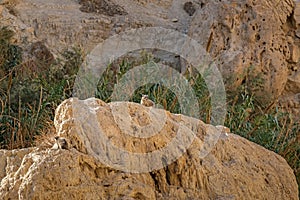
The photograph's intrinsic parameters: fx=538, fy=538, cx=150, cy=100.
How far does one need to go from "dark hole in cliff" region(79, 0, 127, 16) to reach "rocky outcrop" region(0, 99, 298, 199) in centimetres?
723

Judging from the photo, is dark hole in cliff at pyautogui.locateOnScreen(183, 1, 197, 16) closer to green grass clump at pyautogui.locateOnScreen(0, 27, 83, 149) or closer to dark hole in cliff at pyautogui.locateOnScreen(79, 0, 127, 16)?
dark hole in cliff at pyautogui.locateOnScreen(79, 0, 127, 16)

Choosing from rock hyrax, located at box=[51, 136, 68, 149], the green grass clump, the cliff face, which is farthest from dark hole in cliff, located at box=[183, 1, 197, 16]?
rock hyrax, located at box=[51, 136, 68, 149]

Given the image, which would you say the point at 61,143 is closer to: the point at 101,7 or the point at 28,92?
the point at 28,92

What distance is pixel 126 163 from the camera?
2643 mm

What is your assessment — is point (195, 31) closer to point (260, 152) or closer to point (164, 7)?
point (164, 7)

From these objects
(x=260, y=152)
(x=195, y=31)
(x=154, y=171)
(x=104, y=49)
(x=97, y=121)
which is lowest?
(x=104, y=49)

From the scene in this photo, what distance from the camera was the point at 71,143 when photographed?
8.41 feet

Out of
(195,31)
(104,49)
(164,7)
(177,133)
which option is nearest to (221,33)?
(195,31)

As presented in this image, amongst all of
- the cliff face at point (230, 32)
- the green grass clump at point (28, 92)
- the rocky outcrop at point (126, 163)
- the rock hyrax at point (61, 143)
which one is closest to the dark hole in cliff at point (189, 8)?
the cliff face at point (230, 32)

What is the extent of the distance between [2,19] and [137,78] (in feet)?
12.5

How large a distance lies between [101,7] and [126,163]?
315 inches

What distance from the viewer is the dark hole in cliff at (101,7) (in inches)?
401

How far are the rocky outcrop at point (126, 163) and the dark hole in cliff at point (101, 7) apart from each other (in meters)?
7.23

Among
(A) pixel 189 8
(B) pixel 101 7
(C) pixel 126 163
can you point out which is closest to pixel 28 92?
(C) pixel 126 163
